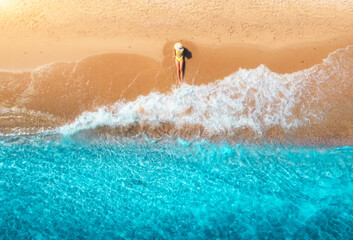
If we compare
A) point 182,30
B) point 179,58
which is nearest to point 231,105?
point 179,58

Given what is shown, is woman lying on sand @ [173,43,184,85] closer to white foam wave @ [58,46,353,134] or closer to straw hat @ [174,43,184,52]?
straw hat @ [174,43,184,52]

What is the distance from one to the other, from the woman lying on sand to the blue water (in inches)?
55.0

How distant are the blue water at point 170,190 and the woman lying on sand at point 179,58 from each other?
1396mm

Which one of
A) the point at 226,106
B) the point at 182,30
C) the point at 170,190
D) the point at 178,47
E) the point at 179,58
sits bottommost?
the point at 170,190

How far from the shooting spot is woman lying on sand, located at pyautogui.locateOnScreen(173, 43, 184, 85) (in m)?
5.13

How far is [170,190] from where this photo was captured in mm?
5172

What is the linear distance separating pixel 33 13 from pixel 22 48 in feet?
2.53

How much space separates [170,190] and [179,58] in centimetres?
273

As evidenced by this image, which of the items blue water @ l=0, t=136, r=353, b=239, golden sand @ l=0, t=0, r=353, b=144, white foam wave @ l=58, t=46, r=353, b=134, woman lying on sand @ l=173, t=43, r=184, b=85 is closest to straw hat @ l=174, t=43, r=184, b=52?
woman lying on sand @ l=173, t=43, r=184, b=85

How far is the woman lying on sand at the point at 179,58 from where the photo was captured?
5.13m

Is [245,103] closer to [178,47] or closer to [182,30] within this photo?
[178,47]

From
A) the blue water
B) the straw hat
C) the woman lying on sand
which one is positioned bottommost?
the blue water

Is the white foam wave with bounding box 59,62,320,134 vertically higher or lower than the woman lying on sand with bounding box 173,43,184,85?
lower

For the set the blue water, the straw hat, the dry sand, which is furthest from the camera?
the dry sand
